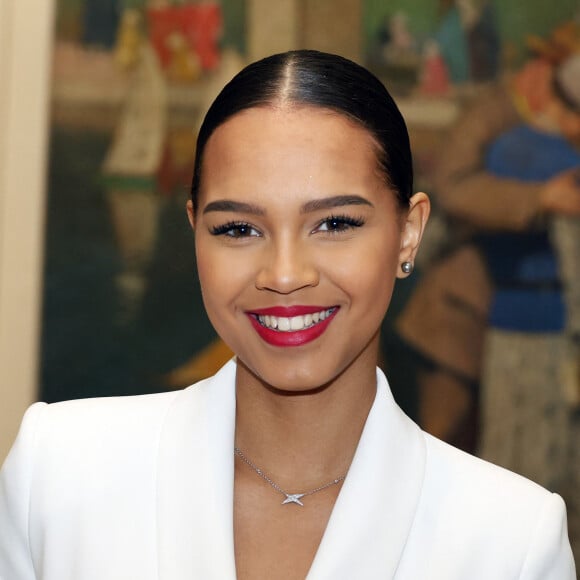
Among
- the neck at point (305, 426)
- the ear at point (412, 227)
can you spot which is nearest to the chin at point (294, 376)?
the neck at point (305, 426)

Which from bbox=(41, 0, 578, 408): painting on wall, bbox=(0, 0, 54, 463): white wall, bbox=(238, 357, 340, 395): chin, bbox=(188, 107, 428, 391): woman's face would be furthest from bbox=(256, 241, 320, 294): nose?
bbox=(0, 0, 54, 463): white wall

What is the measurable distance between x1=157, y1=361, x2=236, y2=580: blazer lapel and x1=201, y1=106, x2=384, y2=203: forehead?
39 centimetres

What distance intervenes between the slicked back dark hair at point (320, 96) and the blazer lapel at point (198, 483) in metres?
0.35

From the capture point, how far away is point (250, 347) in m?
1.65

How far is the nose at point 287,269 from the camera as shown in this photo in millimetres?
1556

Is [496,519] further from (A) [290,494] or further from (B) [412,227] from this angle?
(B) [412,227]

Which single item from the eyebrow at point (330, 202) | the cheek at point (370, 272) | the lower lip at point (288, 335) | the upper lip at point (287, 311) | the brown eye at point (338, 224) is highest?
the eyebrow at point (330, 202)

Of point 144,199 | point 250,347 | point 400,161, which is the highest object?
point 400,161

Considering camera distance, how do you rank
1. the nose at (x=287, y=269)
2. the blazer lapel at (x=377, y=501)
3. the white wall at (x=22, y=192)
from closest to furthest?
the nose at (x=287, y=269)
the blazer lapel at (x=377, y=501)
the white wall at (x=22, y=192)

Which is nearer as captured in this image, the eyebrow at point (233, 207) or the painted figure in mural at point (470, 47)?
the eyebrow at point (233, 207)

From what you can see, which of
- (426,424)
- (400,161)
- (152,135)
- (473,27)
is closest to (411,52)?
(473,27)

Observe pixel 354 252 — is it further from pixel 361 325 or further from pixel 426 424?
pixel 426 424

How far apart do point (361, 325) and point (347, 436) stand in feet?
0.81

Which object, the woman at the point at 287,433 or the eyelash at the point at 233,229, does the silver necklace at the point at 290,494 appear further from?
the eyelash at the point at 233,229
